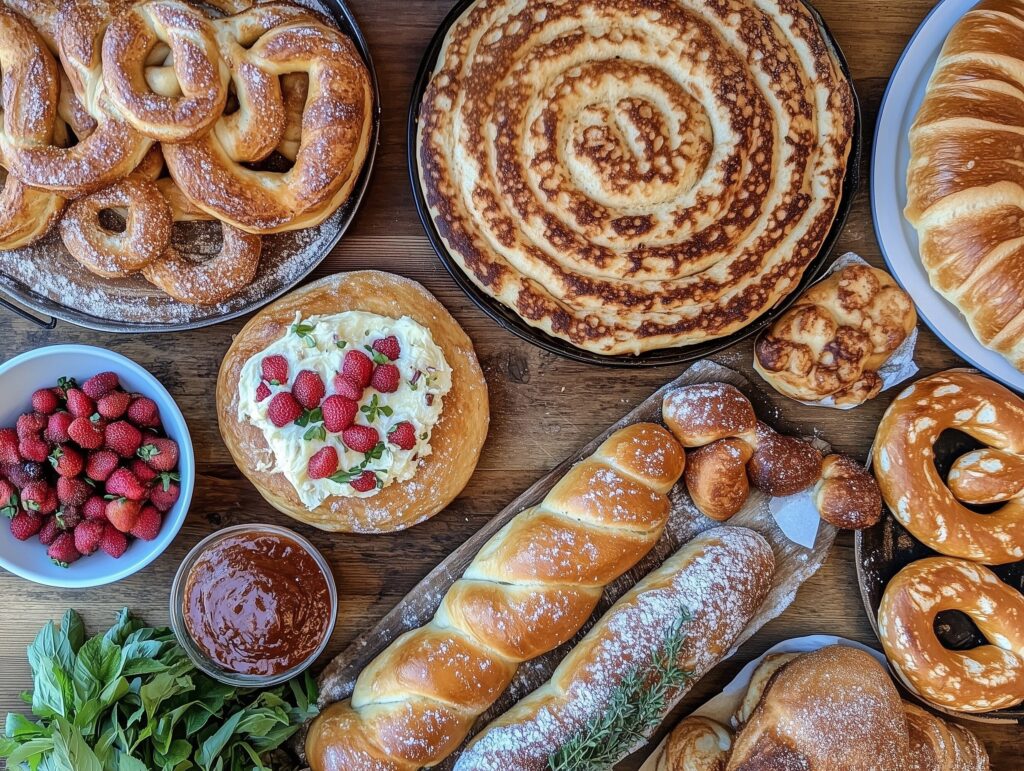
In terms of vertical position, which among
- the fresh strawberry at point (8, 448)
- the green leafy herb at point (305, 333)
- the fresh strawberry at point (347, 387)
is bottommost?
the fresh strawberry at point (8, 448)

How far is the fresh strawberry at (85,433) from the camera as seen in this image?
71.7 inches

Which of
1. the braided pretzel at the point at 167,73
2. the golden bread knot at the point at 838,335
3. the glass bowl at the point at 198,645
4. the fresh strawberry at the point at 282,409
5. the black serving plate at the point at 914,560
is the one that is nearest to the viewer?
the braided pretzel at the point at 167,73

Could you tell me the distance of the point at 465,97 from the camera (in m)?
1.84

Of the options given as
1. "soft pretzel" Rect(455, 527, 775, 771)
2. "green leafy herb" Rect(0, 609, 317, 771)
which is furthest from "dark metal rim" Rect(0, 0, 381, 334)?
"soft pretzel" Rect(455, 527, 775, 771)

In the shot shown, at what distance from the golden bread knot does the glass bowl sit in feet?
4.42

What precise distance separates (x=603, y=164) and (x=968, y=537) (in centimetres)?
146

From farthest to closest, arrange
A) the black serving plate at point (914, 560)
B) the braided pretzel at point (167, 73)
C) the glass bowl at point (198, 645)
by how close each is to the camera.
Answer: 1. the black serving plate at point (914, 560)
2. the glass bowl at point (198, 645)
3. the braided pretzel at point (167, 73)

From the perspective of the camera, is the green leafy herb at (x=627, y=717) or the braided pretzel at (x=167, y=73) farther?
the green leafy herb at (x=627, y=717)

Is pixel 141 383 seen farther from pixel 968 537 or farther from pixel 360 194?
pixel 968 537

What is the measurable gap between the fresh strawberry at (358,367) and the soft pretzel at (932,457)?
1.46 m

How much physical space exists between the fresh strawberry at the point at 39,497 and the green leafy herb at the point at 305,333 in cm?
73

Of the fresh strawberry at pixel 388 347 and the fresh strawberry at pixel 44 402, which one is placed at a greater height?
the fresh strawberry at pixel 388 347

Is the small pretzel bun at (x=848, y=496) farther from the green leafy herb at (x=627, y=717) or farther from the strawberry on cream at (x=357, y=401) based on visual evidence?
the strawberry on cream at (x=357, y=401)

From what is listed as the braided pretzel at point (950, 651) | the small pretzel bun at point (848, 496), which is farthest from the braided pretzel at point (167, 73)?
the braided pretzel at point (950, 651)
